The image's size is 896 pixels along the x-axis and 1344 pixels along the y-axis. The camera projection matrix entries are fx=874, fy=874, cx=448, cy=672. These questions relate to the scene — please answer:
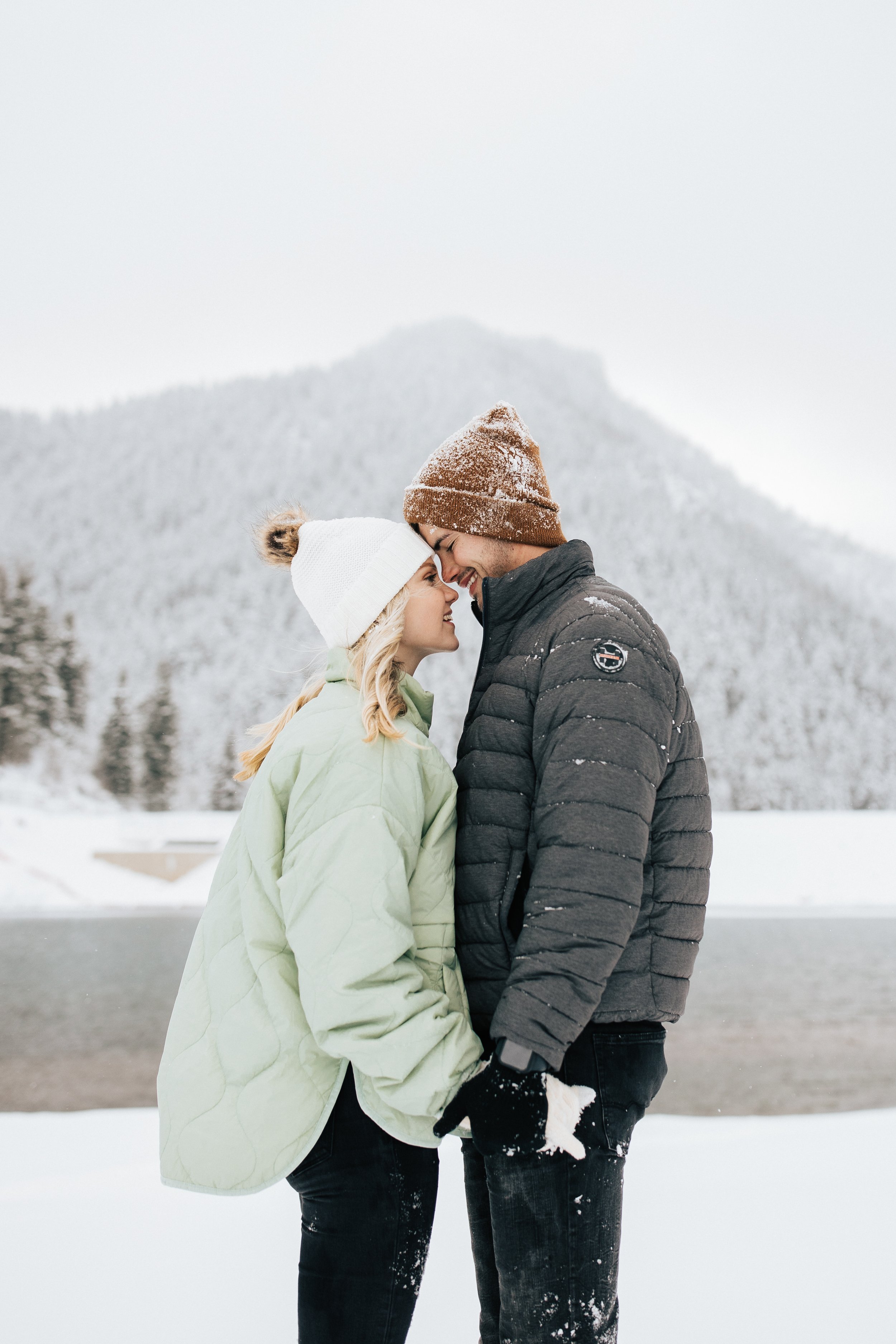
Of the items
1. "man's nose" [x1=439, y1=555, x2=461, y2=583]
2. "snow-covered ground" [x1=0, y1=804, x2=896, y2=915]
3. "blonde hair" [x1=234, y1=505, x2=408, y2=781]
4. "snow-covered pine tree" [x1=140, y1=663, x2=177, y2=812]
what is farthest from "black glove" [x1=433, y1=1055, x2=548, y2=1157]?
"snow-covered pine tree" [x1=140, y1=663, x2=177, y2=812]

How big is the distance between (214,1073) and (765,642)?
5169 cm

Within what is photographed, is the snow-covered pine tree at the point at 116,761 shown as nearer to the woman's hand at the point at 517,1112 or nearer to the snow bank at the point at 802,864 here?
the snow bank at the point at 802,864

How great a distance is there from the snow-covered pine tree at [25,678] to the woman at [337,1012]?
1341 inches

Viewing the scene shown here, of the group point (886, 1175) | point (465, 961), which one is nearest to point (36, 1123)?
point (465, 961)

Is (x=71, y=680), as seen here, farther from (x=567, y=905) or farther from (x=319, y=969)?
(x=567, y=905)

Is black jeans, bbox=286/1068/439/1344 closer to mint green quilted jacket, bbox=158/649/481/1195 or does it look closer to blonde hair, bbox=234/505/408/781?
mint green quilted jacket, bbox=158/649/481/1195

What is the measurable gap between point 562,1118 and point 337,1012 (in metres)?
0.34

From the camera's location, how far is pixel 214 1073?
4.26ft

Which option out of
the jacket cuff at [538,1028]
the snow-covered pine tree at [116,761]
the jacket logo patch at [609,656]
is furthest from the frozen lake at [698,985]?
the snow-covered pine tree at [116,761]

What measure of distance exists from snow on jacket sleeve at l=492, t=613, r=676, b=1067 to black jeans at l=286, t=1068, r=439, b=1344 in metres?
0.32

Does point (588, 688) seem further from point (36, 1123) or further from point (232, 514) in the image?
point (232, 514)

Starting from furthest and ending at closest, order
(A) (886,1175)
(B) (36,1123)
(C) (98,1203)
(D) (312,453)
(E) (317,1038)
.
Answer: (D) (312,453) < (B) (36,1123) < (A) (886,1175) < (C) (98,1203) < (E) (317,1038)

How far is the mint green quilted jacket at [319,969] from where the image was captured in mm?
1192

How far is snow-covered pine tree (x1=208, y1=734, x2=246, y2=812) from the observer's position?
31.6 metres
